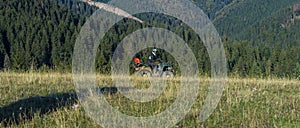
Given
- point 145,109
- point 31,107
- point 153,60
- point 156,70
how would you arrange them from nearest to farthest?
point 31,107 → point 145,109 → point 156,70 → point 153,60

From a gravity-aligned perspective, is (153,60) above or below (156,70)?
above

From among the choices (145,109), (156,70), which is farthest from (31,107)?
(156,70)

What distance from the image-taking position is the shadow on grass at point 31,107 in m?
8.47

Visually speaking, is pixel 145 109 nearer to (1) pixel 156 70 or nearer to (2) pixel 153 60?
(1) pixel 156 70

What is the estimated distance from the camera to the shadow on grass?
847 centimetres

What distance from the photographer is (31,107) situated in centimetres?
886

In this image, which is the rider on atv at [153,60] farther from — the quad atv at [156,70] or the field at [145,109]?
the field at [145,109]

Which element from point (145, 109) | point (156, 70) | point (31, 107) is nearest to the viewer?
point (31, 107)

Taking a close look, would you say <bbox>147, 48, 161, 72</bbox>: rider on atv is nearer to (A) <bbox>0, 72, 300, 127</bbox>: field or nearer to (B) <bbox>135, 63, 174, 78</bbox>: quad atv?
(B) <bbox>135, 63, 174, 78</bbox>: quad atv

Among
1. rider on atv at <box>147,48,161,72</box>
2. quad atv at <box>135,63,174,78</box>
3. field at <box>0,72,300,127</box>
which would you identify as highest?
rider on atv at <box>147,48,161,72</box>

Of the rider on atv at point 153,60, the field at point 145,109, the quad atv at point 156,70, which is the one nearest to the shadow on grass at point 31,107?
the field at point 145,109

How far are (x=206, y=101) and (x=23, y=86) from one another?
6.42 meters

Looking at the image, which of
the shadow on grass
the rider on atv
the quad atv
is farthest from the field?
the rider on atv

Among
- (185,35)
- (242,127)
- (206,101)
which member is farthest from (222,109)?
(185,35)
